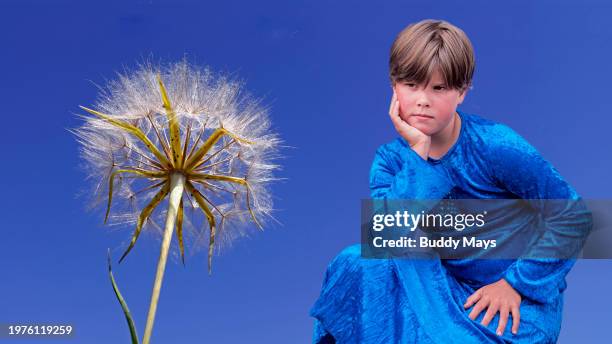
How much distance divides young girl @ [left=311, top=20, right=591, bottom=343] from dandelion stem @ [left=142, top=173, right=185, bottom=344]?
1.09 metres

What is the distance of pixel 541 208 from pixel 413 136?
1061 mm

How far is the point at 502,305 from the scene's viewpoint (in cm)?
492

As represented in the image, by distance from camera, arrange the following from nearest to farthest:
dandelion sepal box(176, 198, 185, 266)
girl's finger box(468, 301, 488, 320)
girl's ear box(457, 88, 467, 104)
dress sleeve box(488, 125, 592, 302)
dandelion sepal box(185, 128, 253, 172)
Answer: girl's finger box(468, 301, 488, 320) < dress sleeve box(488, 125, 592, 302) < girl's ear box(457, 88, 467, 104) < dandelion sepal box(185, 128, 253, 172) < dandelion sepal box(176, 198, 185, 266)

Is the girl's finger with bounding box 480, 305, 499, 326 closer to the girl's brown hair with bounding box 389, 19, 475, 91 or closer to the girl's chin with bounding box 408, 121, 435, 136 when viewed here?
the girl's chin with bounding box 408, 121, 435, 136

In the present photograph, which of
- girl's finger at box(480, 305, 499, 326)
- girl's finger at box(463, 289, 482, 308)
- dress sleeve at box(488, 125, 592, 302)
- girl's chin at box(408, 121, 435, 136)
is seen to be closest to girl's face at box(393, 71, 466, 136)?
girl's chin at box(408, 121, 435, 136)

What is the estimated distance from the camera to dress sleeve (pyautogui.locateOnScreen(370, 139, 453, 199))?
4.88 meters

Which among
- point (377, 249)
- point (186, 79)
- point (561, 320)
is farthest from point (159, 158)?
point (561, 320)

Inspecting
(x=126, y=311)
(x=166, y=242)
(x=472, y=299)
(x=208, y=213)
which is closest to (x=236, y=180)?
Result: (x=208, y=213)

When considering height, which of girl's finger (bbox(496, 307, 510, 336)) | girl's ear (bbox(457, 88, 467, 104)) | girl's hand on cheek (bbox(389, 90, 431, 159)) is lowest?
girl's finger (bbox(496, 307, 510, 336))

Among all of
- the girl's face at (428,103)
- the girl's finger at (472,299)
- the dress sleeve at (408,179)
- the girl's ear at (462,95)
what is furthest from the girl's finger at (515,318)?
the girl's ear at (462,95)

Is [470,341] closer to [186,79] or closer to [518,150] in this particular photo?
[518,150]

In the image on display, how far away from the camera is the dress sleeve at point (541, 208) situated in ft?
16.5

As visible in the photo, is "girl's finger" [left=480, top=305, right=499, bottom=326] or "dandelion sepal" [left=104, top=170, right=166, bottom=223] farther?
"dandelion sepal" [left=104, top=170, right=166, bottom=223]

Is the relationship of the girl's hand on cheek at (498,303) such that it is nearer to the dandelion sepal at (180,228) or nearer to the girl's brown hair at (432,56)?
the girl's brown hair at (432,56)
